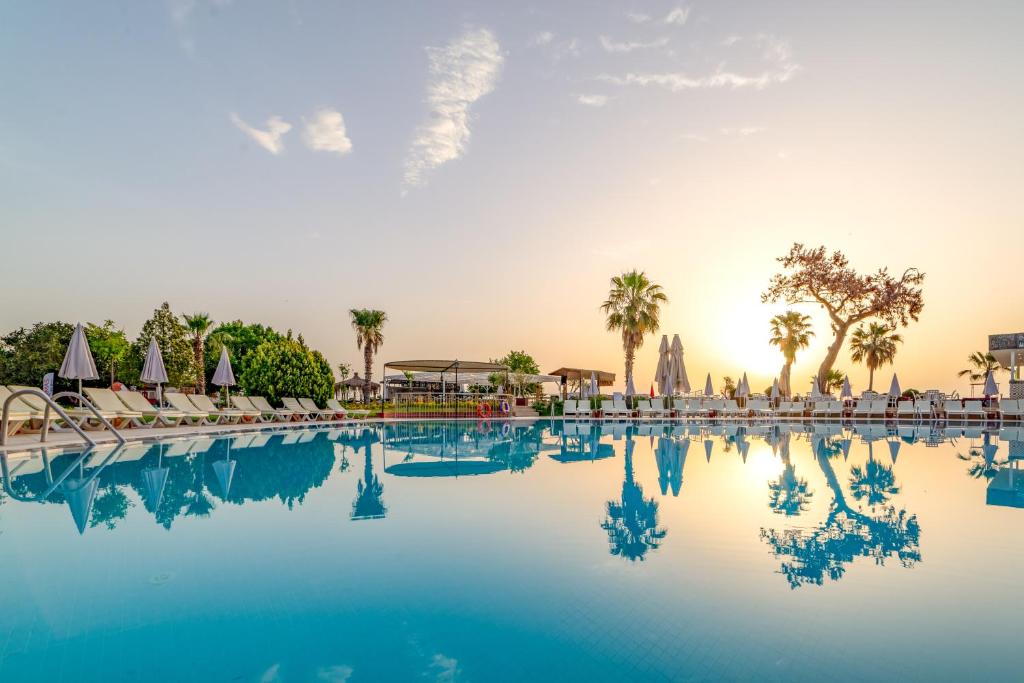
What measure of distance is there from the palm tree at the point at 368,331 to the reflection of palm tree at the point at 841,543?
32066 mm

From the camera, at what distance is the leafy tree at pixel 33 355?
26.6 metres

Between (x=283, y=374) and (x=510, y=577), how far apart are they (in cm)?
2054

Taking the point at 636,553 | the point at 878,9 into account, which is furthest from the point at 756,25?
the point at 636,553

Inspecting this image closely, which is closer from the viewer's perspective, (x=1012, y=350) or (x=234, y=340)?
(x=1012, y=350)

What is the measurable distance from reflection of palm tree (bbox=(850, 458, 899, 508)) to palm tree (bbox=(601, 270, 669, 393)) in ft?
56.3

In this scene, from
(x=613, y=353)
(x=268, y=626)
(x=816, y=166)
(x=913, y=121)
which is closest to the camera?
(x=268, y=626)

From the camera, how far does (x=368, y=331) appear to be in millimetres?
34719

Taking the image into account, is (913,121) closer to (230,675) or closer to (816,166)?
(816,166)

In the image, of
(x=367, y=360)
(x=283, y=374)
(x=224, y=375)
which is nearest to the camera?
(x=224, y=375)

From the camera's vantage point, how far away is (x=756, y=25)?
12.9 meters

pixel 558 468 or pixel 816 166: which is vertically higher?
pixel 816 166

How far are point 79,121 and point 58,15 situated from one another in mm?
2681

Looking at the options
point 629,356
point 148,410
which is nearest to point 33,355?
point 148,410

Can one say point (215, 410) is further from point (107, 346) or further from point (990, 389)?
point (990, 389)
